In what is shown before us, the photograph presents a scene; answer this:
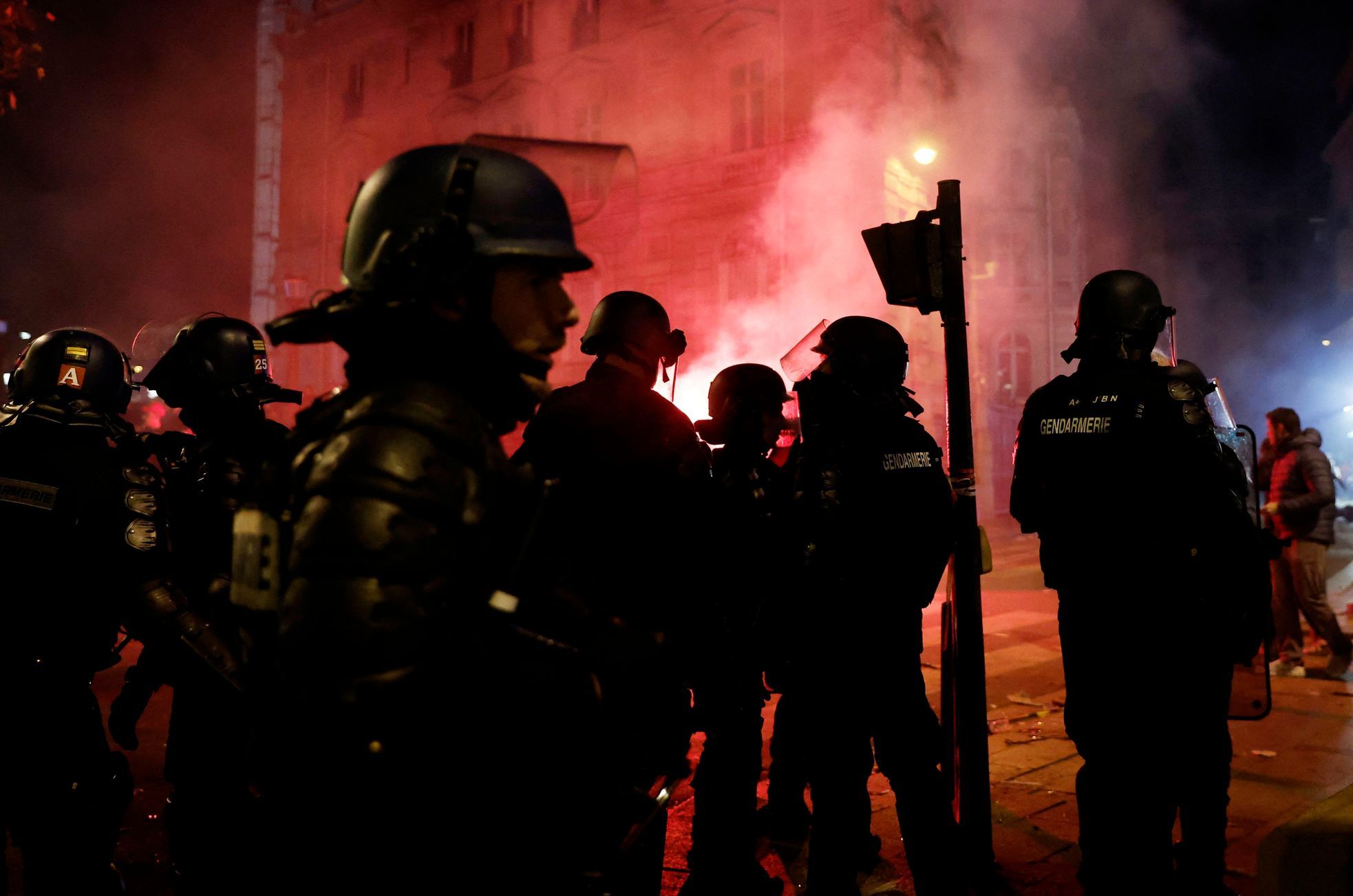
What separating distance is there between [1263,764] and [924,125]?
20.5 meters

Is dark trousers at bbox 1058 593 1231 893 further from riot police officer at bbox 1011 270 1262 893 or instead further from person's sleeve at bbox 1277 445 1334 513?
person's sleeve at bbox 1277 445 1334 513

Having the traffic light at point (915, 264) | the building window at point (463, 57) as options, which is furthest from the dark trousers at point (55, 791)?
the building window at point (463, 57)

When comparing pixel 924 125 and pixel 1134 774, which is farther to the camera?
pixel 924 125

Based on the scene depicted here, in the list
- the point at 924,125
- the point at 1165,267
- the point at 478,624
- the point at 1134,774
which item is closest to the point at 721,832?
the point at 1134,774

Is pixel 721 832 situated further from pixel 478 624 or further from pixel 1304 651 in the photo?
pixel 1304 651

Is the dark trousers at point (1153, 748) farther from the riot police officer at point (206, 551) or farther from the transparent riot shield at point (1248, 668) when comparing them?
the riot police officer at point (206, 551)

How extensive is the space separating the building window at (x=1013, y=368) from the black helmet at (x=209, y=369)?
29740 millimetres

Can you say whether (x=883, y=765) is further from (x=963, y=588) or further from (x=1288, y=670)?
(x=1288, y=670)

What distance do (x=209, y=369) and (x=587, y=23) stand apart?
26302 mm

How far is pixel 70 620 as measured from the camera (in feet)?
8.70

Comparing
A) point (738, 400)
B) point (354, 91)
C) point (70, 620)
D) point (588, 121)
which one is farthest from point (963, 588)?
point (354, 91)

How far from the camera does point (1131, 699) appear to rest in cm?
287

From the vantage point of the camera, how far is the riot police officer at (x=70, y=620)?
2.54m

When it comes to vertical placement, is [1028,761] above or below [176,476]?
below
